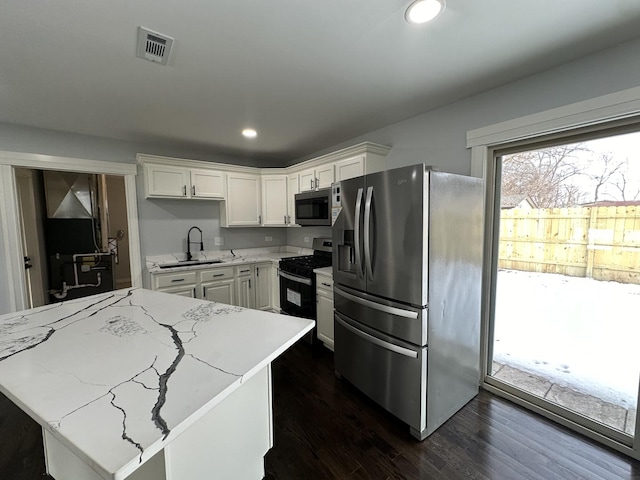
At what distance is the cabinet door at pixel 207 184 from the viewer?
3627 millimetres

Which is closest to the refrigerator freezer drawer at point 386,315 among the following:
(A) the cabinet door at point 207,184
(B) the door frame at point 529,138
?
(B) the door frame at point 529,138

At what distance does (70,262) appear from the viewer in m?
4.50

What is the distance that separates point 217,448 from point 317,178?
9.55 ft

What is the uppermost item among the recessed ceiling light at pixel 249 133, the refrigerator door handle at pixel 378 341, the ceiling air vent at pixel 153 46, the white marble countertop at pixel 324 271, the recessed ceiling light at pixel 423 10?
the ceiling air vent at pixel 153 46

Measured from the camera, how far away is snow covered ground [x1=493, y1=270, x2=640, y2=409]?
6.04ft

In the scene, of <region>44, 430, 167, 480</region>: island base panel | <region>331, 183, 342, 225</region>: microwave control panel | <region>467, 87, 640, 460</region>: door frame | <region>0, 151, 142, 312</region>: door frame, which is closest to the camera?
<region>44, 430, 167, 480</region>: island base panel

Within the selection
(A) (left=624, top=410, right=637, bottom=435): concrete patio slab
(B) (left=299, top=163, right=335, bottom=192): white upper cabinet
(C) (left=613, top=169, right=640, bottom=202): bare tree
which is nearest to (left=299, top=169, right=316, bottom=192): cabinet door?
(B) (left=299, top=163, right=335, bottom=192): white upper cabinet

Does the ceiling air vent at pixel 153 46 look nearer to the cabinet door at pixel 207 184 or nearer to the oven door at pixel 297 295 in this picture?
the cabinet door at pixel 207 184

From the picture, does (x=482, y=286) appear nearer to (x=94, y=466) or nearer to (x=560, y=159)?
(x=560, y=159)

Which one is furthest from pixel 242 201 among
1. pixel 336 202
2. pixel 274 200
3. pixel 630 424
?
pixel 630 424

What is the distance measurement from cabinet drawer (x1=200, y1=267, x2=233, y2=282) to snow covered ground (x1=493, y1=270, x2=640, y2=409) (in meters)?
3.09

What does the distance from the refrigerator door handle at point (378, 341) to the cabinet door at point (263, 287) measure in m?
1.84

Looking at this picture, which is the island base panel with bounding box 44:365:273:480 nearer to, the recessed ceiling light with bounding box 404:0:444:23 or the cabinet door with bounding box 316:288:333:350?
the cabinet door with bounding box 316:288:333:350

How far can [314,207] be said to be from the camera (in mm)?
3357
